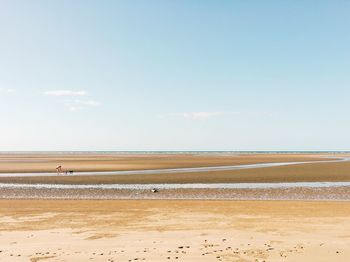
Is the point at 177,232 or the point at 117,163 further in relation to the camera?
the point at 117,163

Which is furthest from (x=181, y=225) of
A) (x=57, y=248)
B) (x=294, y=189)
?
(x=294, y=189)

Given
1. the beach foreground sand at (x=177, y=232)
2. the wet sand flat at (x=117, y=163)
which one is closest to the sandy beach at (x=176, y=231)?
the beach foreground sand at (x=177, y=232)

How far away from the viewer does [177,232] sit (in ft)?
46.9

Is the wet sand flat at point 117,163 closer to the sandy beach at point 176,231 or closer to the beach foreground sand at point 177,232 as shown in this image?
the sandy beach at point 176,231

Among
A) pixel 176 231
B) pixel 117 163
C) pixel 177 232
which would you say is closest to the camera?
pixel 177 232

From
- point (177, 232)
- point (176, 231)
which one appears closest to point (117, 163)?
point (176, 231)

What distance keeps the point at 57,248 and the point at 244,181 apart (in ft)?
94.8

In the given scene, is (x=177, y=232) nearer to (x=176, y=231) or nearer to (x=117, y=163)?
(x=176, y=231)

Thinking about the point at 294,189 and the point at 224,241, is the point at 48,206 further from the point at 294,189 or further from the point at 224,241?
the point at 294,189

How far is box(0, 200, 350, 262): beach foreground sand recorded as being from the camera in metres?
11.1

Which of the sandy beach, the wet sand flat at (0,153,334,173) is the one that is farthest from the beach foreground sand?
the wet sand flat at (0,153,334,173)

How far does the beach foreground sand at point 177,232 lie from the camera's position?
1111 cm

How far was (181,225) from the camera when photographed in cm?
1572

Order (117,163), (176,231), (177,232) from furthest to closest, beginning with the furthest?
1. (117,163)
2. (176,231)
3. (177,232)
